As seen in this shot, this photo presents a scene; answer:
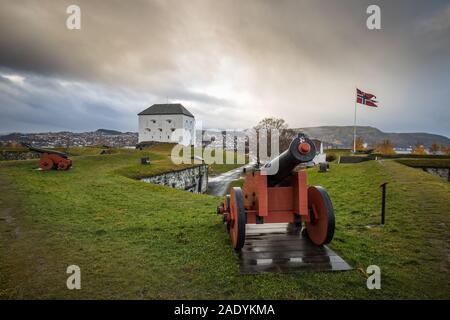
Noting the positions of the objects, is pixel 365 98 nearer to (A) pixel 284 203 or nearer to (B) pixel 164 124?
(A) pixel 284 203

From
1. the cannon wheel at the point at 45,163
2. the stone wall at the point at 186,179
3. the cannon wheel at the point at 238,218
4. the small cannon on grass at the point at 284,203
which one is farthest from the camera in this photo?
the stone wall at the point at 186,179

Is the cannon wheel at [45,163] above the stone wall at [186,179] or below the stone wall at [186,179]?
above

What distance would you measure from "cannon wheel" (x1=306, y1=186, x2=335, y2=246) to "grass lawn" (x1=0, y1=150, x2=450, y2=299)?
18.6 inches

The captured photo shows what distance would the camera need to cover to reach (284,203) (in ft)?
15.8

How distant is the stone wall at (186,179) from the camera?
20.6 m

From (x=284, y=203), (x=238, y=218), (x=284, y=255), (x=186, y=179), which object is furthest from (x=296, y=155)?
(x=186, y=179)

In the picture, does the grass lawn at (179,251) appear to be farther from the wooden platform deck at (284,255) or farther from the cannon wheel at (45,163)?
the cannon wheel at (45,163)

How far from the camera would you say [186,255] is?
15.5 feet

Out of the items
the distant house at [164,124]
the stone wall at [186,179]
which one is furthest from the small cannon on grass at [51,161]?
the distant house at [164,124]

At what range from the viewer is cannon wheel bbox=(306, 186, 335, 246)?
4523 millimetres

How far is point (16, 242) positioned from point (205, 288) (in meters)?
4.24

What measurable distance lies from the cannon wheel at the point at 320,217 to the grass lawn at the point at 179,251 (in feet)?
1.55

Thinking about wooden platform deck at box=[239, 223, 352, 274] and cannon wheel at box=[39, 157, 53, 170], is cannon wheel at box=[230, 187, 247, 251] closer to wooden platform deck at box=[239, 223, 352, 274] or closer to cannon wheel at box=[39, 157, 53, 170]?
wooden platform deck at box=[239, 223, 352, 274]

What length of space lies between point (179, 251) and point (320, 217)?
267 centimetres
